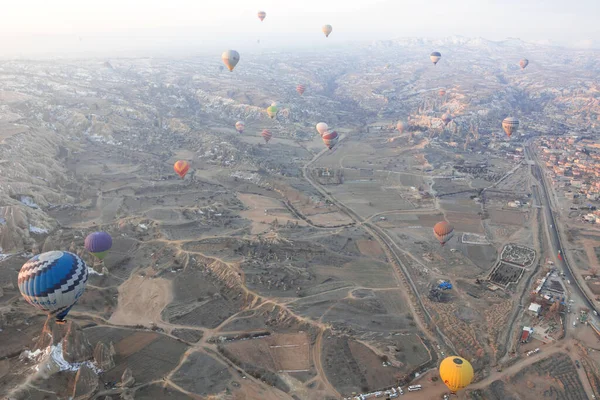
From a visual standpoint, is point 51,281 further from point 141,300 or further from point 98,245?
point 98,245

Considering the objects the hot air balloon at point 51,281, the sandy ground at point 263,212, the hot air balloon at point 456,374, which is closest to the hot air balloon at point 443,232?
the sandy ground at point 263,212

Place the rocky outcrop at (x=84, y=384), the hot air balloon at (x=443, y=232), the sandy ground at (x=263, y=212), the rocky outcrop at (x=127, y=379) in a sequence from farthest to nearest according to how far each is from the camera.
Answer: the sandy ground at (x=263, y=212), the hot air balloon at (x=443, y=232), the rocky outcrop at (x=127, y=379), the rocky outcrop at (x=84, y=384)

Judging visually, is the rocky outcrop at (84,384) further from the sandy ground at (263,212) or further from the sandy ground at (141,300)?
the sandy ground at (263,212)

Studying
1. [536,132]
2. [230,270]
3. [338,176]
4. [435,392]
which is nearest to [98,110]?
[338,176]

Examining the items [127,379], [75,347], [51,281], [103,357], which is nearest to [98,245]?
[51,281]

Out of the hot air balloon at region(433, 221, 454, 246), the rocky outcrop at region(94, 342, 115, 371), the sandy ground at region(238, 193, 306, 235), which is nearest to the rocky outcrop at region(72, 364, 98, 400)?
the rocky outcrop at region(94, 342, 115, 371)

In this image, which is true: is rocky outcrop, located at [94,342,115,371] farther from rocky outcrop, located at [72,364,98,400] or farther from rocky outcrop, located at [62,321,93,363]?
rocky outcrop, located at [72,364,98,400]
